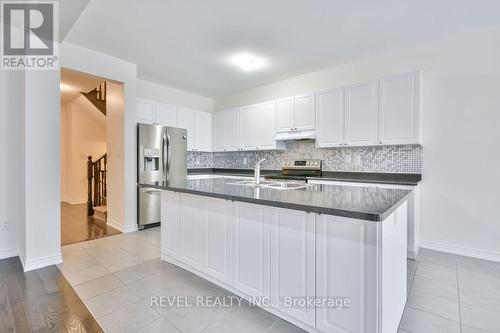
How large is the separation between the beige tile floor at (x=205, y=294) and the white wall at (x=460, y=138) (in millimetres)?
339

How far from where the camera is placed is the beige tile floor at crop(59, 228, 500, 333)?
1.69 m

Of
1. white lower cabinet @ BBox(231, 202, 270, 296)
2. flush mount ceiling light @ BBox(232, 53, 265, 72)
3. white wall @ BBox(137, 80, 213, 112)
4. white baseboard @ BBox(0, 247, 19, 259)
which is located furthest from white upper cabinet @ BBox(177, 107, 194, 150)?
white lower cabinet @ BBox(231, 202, 270, 296)

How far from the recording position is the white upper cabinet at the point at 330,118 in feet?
12.1

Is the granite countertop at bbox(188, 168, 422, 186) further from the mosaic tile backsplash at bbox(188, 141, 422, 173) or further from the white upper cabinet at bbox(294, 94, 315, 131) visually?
the white upper cabinet at bbox(294, 94, 315, 131)

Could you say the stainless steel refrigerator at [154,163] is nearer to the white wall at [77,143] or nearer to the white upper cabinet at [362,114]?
the white upper cabinet at [362,114]

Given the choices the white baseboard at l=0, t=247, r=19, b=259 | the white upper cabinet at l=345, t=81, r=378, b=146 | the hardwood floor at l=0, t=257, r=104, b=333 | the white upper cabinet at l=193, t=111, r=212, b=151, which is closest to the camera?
the hardwood floor at l=0, t=257, r=104, b=333

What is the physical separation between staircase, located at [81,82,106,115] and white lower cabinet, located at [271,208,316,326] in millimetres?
5356

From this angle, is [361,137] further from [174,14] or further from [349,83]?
[174,14]

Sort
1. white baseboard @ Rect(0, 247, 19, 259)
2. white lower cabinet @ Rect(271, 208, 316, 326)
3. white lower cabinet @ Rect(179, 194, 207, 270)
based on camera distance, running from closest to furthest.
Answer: white lower cabinet @ Rect(271, 208, 316, 326), white lower cabinet @ Rect(179, 194, 207, 270), white baseboard @ Rect(0, 247, 19, 259)

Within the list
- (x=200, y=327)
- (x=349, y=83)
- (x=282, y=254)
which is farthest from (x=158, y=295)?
(x=349, y=83)

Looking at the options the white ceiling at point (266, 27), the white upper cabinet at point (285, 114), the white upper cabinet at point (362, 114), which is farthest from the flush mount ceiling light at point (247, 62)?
the white upper cabinet at point (362, 114)

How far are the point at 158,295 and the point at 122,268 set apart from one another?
2.48 ft

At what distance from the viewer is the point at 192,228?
2.34 metres

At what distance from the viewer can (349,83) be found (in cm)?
384
